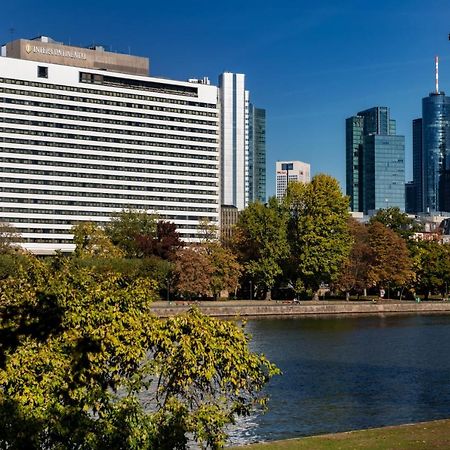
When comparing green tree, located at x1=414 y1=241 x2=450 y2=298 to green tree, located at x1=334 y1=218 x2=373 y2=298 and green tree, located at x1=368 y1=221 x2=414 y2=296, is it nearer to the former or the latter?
green tree, located at x1=368 y1=221 x2=414 y2=296

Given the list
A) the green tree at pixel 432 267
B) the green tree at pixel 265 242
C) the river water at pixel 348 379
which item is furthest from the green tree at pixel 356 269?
the river water at pixel 348 379

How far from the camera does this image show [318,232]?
466 feet

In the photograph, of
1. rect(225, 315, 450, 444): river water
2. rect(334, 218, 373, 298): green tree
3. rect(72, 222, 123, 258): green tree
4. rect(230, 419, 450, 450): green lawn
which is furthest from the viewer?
rect(334, 218, 373, 298): green tree

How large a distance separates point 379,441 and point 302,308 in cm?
10247

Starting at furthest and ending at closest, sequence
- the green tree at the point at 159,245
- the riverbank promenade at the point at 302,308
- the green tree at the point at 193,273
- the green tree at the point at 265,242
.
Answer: the green tree at the point at 159,245 → the green tree at the point at 265,242 → the green tree at the point at 193,273 → the riverbank promenade at the point at 302,308

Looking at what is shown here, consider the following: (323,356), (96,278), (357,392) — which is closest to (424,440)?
(96,278)

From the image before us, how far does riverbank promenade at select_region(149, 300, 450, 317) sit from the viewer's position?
407 ft

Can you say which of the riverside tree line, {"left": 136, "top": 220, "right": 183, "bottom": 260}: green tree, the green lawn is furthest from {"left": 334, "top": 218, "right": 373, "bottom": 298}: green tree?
the green lawn

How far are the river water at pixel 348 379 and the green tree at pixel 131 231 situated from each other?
47.5 metres

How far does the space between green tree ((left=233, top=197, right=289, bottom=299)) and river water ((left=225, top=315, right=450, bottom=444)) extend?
37068 millimetres

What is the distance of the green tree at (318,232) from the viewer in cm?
14112

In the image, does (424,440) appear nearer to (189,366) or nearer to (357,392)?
(189,366)

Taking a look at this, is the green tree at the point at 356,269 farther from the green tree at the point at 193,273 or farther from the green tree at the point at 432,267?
the green tree at the point at 193,273

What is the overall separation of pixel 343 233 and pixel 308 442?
114 meters
